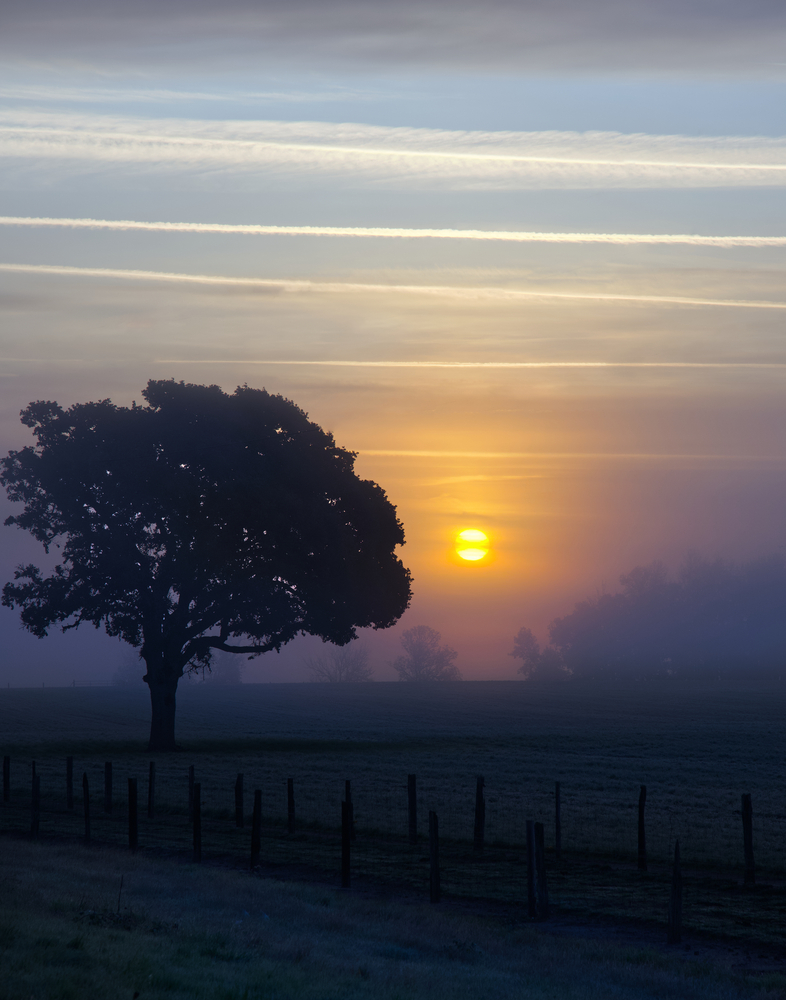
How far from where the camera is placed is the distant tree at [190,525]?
49.9 meters

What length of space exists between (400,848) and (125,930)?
38.1 ft

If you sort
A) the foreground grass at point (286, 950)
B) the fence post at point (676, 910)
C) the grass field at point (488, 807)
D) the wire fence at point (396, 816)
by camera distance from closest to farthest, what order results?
the foreground grass at point (286, 950), the fence post at point (676, 910), the grass field at point (488, 807), the wire fence at point (396, 816)

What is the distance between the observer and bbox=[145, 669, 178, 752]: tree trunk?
2024 inches

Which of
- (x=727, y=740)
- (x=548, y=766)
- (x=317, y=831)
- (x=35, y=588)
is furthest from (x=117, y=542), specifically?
(x=727, y=740)

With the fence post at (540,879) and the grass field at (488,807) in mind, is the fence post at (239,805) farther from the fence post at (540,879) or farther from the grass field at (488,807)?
the fence post at (540,879)

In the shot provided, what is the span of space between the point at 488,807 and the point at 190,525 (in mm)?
24639

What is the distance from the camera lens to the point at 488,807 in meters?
29.7

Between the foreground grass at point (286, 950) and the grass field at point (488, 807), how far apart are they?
0.39 metres

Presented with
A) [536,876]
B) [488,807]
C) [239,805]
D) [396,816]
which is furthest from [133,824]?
[488,807]

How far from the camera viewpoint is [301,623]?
175ft

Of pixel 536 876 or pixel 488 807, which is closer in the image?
pixel 536 876

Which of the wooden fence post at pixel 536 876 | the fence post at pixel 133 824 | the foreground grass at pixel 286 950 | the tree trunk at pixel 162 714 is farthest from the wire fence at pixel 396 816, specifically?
the tree trunk at pixel 162 714

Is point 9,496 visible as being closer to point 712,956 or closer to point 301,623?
point 301,623

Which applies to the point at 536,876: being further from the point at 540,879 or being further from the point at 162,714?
the point at 162,714
